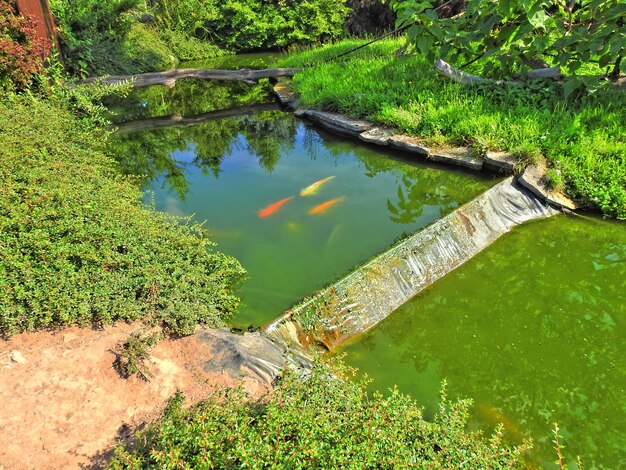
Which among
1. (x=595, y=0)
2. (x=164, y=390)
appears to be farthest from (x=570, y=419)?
(x=595, y=0)

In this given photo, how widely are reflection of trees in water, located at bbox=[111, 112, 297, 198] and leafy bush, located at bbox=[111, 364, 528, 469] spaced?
4305 mm

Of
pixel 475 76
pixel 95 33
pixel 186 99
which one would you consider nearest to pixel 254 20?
pixel 95 33

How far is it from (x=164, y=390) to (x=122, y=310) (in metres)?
0.78

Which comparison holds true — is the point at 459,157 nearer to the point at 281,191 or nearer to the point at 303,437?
the point at 281,191

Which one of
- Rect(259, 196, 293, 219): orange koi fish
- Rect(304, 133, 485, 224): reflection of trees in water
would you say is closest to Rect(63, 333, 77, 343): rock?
Rect(259, 196, 293, 219): orange koi fish

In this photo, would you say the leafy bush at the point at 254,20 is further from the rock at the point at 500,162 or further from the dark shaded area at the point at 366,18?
the rock at the point at 500,162

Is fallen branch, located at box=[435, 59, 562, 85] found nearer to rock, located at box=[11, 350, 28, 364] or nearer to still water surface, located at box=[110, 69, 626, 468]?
still water surface, located at box=[110, 69, 626, 468]

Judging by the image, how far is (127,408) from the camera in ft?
9.36

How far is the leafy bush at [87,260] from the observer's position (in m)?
3.27

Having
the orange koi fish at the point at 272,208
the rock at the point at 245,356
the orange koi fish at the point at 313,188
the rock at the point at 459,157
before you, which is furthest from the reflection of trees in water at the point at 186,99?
the rock at the point at 245,356

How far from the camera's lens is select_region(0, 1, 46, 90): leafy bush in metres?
6.44

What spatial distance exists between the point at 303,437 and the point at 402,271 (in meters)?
2.48

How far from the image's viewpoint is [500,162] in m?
5.88

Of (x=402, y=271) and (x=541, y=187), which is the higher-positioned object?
(x=541, y=187)
